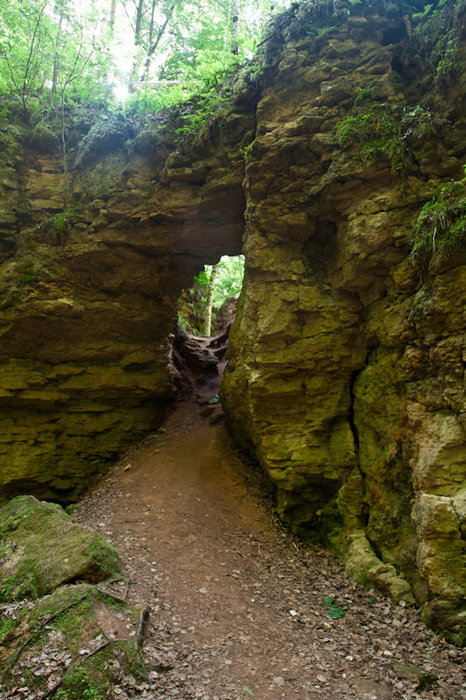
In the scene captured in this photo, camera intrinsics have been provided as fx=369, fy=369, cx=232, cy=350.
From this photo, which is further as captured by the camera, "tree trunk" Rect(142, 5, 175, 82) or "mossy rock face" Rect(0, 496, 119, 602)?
"tree trunk" Rect(142, 5, 175, 82)

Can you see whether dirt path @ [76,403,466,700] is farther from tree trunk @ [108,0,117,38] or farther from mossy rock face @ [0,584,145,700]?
tree trunk @ [108,0,117,38]

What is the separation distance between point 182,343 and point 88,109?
940 centimetres

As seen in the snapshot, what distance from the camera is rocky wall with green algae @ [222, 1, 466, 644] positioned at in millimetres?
5988

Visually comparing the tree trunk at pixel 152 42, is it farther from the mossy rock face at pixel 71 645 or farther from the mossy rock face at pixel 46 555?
the mossy rock face at pixel 71 645

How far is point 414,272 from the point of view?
7023 mm

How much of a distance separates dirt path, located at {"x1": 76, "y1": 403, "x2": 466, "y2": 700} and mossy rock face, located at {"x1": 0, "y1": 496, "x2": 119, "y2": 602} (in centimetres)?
73

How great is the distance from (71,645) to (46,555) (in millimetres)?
1853

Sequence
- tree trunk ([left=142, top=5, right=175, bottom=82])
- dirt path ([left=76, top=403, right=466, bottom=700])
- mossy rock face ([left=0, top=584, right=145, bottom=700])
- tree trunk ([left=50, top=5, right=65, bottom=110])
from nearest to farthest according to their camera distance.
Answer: mossy rock face ([left=0, top=584, right=145, bottom=700])
dirt path ([left=76, top=403, right=466, bottom=700])
tree trunk ([left=50, top=5, right=65, bottom=110])
tree trunk ([left=142, top=5, right=175, bottom=82])

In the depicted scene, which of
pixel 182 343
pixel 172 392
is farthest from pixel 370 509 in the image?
pixel 182 343

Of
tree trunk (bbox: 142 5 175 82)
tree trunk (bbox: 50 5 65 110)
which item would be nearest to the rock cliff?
tree trunk (bbox: 50 5 65 110)

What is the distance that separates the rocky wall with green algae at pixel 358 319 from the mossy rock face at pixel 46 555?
4246mm

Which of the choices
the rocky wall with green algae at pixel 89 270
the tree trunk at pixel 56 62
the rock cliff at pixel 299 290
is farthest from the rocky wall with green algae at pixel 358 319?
the tree trunk at pixel 56 62

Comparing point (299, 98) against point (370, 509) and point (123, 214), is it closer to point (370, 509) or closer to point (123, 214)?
point (123, 214)

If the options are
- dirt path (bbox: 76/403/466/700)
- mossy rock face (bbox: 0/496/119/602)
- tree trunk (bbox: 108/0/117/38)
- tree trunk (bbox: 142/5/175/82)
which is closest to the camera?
dirt path (bbox: 76/403/466/700)
